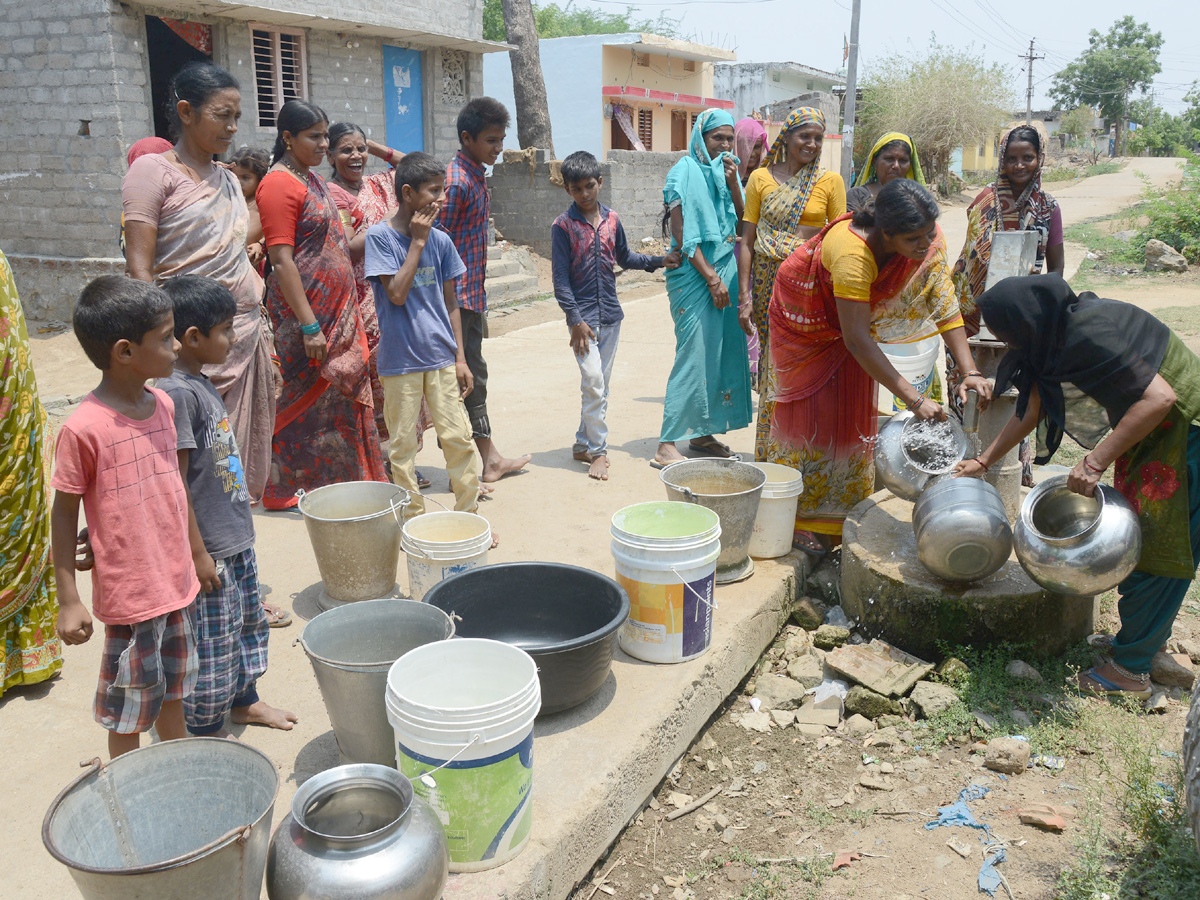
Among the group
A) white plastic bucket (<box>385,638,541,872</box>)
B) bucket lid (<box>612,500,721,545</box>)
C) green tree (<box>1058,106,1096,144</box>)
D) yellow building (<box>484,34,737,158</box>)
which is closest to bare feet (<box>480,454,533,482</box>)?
bucket lid (<box>612,500,721,545</box>)

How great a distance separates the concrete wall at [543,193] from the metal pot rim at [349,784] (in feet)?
42.6

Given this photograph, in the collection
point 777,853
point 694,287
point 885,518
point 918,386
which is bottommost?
point 777,853

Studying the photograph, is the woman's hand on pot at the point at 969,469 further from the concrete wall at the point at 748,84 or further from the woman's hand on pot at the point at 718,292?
the concrete wall at the point at 748,84

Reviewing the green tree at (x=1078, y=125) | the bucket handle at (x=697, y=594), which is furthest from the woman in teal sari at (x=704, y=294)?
the green tree at (x=1078, y=125)

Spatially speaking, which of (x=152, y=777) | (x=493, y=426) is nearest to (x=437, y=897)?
(x=152, y=777)

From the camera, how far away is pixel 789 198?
5004mm

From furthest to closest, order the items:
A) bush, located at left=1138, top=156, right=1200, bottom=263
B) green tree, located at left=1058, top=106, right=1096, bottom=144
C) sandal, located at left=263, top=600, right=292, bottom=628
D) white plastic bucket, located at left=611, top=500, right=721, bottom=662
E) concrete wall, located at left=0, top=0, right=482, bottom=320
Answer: green tree, located at left=1058, top=106, right=1096, bottom=144 < bush, located at left=1138, top=156, right=1200, bottom=263 < concrete wall, located at left=0, top=0, right=482, bottom=320 < sandal, located at left=263, top=600, right=292, bottom=628 < white plastic bucket, located at left=611, top=500, right=721, bottom=662

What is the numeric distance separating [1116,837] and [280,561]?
3.22m

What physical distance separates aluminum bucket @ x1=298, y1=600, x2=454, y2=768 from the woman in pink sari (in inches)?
49.6

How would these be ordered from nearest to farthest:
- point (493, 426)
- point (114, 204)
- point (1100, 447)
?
point (1100, 447), point (493, 426), point (114, 204)

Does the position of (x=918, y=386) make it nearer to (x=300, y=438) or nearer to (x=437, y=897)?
(x=300, y=438)

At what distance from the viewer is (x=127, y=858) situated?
203 centimetres

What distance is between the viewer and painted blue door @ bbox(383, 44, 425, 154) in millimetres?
12742

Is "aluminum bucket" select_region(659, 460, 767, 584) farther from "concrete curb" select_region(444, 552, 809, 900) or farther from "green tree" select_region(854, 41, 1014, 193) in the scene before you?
"green tree" select_region(854, 41, 1014, 193)
